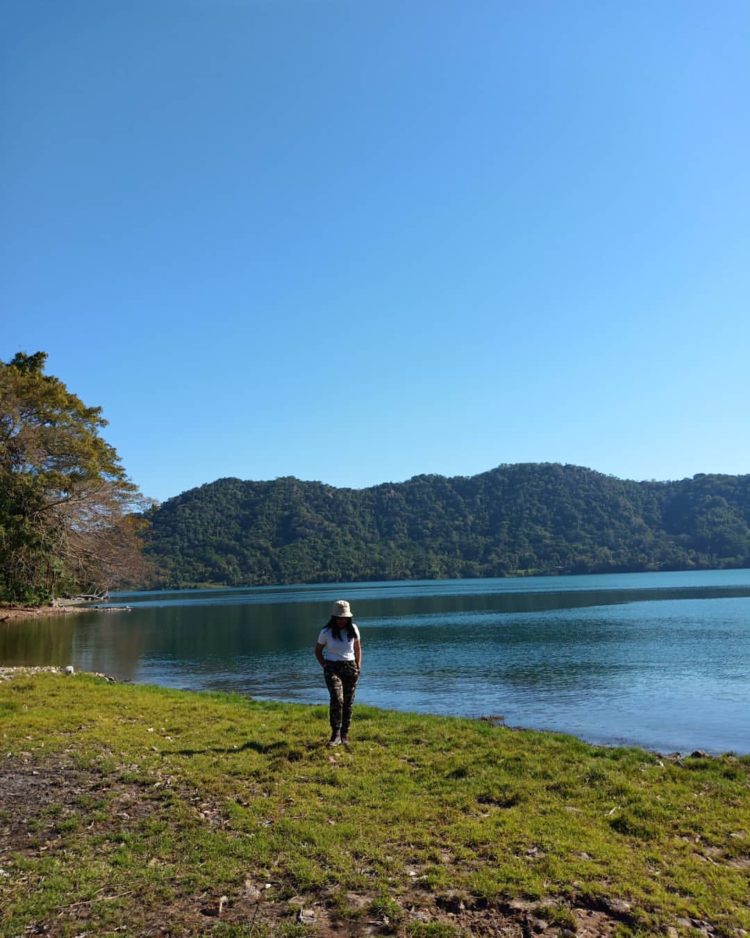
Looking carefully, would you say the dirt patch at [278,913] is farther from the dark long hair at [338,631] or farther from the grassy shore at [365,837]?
the dark long hair at [338,631]

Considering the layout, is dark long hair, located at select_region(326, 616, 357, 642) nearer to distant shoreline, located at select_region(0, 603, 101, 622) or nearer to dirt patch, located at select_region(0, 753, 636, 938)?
dirt patch, located at select_region(0, 753, 636, 938)

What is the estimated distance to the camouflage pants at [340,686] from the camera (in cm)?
1139

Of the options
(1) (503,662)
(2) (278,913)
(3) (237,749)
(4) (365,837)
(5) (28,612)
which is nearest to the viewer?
(2) (278,913)

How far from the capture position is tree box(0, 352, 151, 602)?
1671 inches

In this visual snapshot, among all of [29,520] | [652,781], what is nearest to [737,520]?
[29,520]

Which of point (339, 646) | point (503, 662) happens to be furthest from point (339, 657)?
point (503, 662)

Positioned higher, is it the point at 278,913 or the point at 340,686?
the point at 340,686

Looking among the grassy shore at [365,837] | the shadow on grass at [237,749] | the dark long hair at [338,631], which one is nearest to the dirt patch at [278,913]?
the grassy shore at [365,837]

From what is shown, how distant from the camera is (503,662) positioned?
3147cm

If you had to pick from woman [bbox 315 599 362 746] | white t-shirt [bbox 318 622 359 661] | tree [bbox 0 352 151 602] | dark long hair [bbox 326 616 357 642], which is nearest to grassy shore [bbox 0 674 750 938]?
woman [bbox 315 599 362 746]

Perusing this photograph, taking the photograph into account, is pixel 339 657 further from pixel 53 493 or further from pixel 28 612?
pixel 28 612

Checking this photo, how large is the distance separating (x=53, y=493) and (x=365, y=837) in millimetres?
46208

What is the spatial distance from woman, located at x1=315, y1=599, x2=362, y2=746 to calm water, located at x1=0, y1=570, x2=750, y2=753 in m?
7.77

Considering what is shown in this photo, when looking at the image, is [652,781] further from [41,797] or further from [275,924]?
[41,797]
